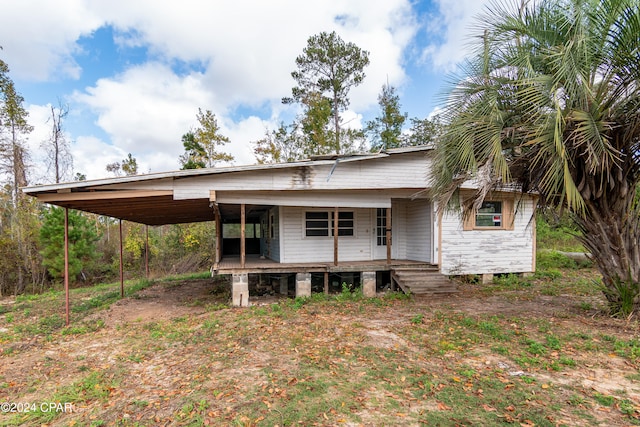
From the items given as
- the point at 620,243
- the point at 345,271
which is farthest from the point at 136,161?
the point at 620,243

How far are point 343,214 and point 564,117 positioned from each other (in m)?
5.98

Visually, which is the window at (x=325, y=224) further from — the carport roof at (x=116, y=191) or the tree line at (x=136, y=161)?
the tree line at (x=136, y=161)

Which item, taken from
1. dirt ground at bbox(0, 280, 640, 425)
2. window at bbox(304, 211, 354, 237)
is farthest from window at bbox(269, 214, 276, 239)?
dirt ground at bbox(0, 280, 640, 425)

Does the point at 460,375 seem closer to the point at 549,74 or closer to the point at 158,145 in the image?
the point at 549,74

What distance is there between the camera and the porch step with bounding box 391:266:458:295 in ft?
27.4

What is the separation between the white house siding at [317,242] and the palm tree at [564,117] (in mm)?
3792

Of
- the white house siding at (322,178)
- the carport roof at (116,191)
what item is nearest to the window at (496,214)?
the white house siding at (322,178)

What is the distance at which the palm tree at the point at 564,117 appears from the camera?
459 centimetres

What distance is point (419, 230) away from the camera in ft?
32.8

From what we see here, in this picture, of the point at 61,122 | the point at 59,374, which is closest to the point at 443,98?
the point at 59,374

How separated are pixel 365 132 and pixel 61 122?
1705 centimetres

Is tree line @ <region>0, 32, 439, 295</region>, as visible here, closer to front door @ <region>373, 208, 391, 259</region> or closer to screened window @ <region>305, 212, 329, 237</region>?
front door @ <region>373, 208, 391, 259</region>

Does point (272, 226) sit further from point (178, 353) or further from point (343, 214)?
point (178, 353)

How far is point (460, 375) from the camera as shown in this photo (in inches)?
151
